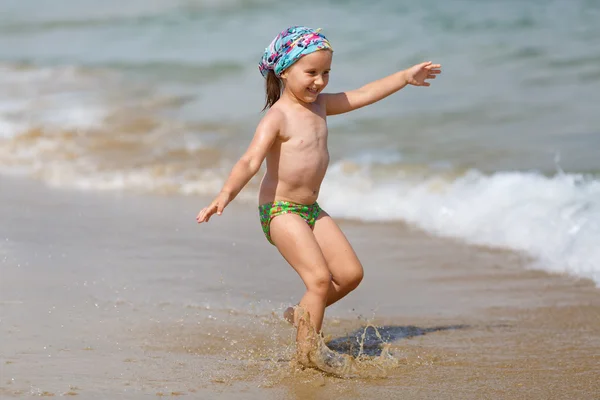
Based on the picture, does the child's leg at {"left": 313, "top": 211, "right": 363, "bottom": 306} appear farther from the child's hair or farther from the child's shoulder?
the child's hair

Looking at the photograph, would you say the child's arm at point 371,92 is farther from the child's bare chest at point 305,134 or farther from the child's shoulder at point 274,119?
the child's shoulder at point 274,119

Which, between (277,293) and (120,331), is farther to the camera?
(277,293)

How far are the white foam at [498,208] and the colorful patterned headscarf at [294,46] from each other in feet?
7.04

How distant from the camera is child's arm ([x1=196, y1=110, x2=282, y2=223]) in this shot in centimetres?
359

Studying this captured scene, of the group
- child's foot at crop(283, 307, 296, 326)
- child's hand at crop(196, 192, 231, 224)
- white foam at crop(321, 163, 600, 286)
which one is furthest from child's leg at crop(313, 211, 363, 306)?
white foam at crop(321, 163, 600, 286)

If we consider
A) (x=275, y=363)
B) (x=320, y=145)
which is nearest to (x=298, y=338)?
(x=275, y=363)

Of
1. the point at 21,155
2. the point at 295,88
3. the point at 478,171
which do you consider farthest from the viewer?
the point at 21,155

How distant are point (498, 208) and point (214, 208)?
3340mm

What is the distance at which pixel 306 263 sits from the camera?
12.6 ft

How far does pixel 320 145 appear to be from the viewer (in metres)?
4.08

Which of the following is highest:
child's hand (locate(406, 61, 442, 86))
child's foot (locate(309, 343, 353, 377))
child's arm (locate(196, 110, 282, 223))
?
child's hand (locate(406, 61, 442, 86))

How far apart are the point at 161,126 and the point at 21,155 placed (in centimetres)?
176

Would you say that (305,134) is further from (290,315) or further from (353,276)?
(290,315)

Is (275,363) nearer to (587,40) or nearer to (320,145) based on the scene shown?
(320,145)
